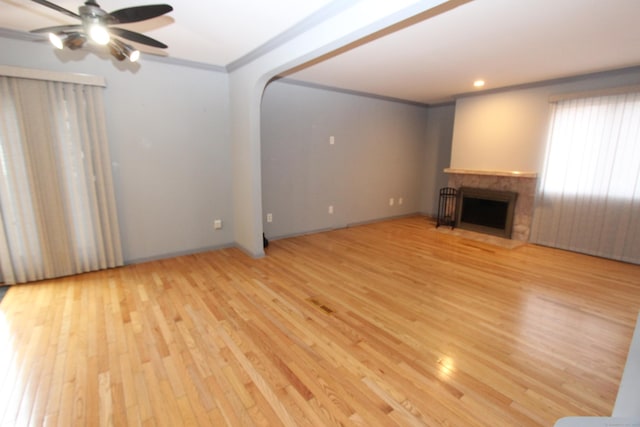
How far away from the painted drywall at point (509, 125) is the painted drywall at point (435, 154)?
0.74 m

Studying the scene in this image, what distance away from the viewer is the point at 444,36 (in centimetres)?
274

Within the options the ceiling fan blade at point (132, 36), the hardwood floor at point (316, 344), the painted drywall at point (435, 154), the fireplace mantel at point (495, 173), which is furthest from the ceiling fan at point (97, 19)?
the painted drywall at point (435, 154)

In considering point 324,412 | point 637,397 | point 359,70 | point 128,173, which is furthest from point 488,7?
point 128,173

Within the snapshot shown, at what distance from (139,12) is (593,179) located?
544 centimetres

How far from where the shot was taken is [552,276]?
3430mm

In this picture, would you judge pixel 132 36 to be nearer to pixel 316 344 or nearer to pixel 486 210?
pixel 316 344

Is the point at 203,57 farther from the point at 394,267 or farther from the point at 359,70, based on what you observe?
the point at 394,267

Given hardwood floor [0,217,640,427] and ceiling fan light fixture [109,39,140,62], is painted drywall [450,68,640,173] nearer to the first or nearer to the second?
hardwood floor [0,217,640,427]

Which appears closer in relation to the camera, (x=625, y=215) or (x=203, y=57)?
(x=203, y=57)

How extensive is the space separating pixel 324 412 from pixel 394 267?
2.29 m

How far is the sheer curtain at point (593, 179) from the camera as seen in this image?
3777 millimetres

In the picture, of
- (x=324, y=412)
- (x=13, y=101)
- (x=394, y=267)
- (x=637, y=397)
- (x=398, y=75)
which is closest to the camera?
(x=637, y=397)

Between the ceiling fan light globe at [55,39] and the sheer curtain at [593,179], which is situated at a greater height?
the ceiling fan light globe at [55,39]

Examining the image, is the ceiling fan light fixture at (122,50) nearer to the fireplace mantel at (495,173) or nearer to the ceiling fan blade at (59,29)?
the ceiling fan blade at (59,29)
